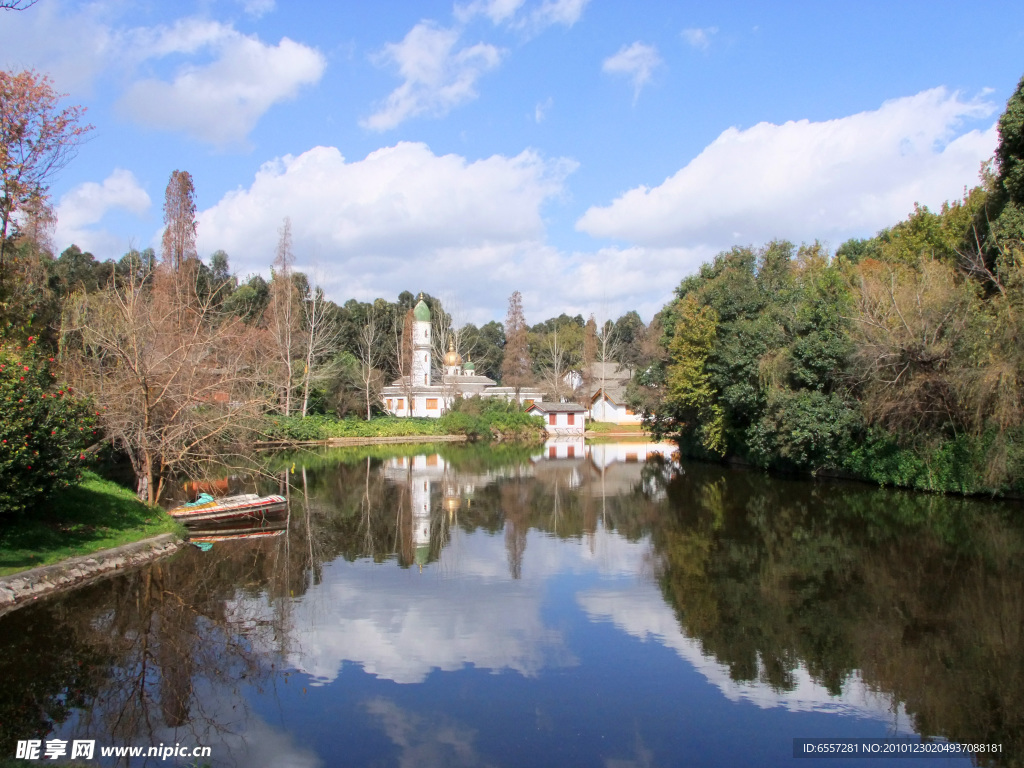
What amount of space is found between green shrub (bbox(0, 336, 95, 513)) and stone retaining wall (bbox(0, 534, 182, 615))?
4.18 feet

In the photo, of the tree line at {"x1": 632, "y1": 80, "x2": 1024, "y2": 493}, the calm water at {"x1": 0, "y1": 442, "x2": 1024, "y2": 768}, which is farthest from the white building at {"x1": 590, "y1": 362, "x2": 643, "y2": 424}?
the calm water at {"x1": 0, "y1": 442, "x2": 1024, "y2": 768}

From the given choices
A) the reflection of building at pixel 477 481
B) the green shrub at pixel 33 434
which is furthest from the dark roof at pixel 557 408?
the green shrub at pixel 33 434

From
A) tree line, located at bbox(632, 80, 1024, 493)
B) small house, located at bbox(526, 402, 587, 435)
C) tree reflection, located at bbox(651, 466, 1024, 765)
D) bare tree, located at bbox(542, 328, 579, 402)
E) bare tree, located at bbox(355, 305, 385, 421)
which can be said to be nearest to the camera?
tree reflection, located at bbox(651, 466, 1024, 765)

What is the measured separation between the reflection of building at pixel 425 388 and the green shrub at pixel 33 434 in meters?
53.1

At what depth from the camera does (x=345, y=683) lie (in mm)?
10195

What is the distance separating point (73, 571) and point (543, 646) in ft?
29.9

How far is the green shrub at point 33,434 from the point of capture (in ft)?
43.9

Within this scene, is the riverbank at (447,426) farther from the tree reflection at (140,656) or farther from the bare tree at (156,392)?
the tree reflection at (140,656)

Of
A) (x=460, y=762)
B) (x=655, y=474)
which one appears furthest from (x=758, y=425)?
(x=460, y=762)

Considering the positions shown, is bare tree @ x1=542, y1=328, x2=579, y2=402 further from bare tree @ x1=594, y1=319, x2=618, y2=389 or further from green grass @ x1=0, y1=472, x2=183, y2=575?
green grass @ x1=0, y1=472, x2=183, y2=575

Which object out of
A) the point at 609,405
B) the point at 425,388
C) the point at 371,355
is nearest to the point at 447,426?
the point at 425,388

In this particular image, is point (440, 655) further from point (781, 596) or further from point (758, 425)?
point (758, 425)

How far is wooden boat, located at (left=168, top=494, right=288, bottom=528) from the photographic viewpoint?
21.0 meters

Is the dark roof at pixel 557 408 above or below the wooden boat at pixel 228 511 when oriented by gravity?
above
